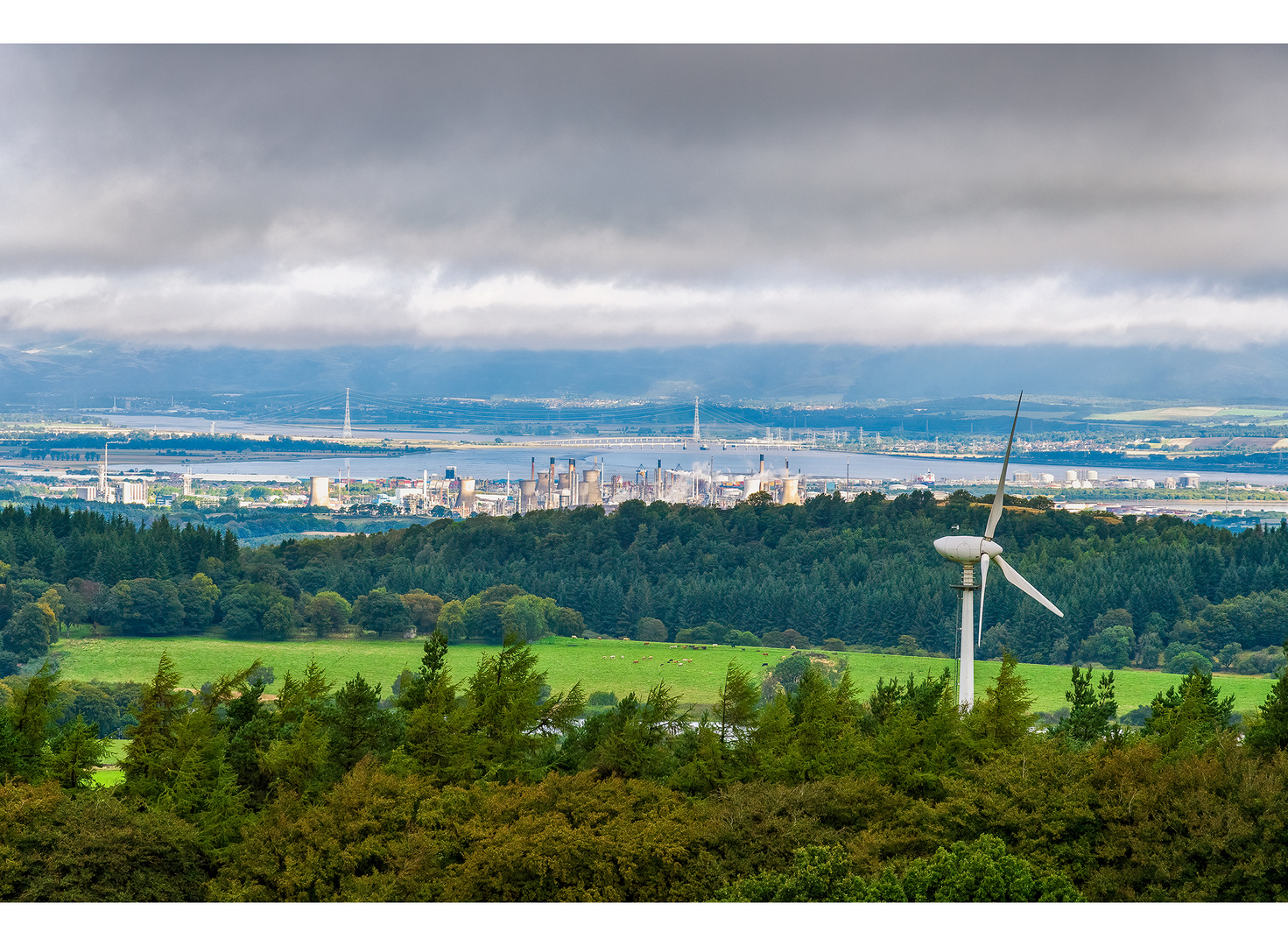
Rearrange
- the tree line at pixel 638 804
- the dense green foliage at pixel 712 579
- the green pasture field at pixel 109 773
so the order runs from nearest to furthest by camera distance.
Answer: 1. the tree line at pixel 638 804
2. the green pasture field at pixel 109 773
3. the dense green foliage at pixel 712 579

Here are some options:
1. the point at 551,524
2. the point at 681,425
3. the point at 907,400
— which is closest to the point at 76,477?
the point at 551,524

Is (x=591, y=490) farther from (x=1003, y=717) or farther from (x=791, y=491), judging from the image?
(x=1003, y=717)

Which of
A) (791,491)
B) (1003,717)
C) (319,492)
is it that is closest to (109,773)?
(1003,717)

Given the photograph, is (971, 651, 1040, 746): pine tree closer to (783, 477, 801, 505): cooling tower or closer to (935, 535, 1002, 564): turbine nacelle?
(935, 535, 1002, 564): turbine nacelle

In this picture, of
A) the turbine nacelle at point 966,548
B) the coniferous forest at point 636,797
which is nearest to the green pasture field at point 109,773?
the coniferous forest at point 636,797

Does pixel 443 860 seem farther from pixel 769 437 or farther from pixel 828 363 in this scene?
pixel 828 363

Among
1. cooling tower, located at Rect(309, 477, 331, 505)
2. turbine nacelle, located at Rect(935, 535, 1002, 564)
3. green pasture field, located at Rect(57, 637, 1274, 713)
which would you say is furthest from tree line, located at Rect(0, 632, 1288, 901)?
cooling tower, located at Rect(309, 477, 331, 505)

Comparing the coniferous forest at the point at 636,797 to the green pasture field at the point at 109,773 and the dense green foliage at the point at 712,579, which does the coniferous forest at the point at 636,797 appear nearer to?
the green pasture field at the point at 109,773
